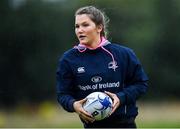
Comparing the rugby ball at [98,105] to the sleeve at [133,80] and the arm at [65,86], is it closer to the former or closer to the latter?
the arm at [65,86]

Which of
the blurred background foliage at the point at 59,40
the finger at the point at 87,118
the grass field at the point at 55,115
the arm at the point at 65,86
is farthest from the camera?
the blurred background foliage at the point at 59,40

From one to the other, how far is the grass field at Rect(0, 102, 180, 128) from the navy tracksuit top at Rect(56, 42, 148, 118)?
1327 cm

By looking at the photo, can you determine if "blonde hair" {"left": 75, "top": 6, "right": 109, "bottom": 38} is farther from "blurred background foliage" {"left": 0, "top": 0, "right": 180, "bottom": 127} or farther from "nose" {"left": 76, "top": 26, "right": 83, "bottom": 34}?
"blurred background foliage" {"left": 0, "top": 0, "right": 180, "bottom": 127}

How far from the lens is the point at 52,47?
27844 millimetres

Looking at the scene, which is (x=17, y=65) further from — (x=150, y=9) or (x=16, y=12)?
(x=150, y=9)

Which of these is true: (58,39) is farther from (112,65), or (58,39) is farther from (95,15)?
(112,65)

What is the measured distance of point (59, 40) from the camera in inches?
1097

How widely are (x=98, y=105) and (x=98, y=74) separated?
293 mm

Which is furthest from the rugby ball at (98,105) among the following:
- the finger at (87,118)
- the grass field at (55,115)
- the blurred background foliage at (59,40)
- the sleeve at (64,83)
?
the blurred background foliage at (59,40)

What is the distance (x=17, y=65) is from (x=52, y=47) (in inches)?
69.1

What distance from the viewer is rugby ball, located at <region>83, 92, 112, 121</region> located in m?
6.52

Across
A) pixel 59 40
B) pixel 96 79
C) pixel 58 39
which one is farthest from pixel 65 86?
pixel 58 39

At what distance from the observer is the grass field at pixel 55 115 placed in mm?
21528

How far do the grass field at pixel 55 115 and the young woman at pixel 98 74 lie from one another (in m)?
13.3
